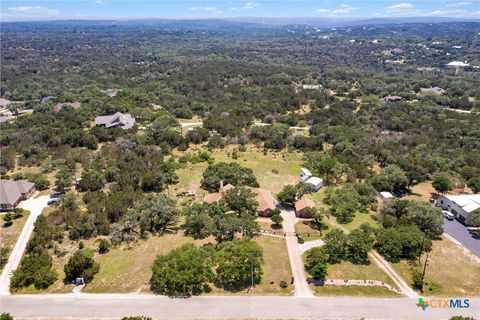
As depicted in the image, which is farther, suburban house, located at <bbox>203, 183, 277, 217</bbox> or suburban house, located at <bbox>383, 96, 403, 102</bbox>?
suburban house, located at <bbox>383, 96, 403, 102</bbox>

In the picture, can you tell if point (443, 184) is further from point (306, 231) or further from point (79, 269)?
point (79, 269)

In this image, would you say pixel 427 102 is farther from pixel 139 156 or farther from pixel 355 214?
pixel 139 156

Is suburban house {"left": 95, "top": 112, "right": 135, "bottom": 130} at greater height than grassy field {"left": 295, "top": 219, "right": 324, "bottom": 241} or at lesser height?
greater

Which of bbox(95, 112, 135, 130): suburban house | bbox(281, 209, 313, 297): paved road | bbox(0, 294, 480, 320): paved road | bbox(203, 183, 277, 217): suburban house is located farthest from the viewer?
bbox(95, 112, 135, 130): suburban house

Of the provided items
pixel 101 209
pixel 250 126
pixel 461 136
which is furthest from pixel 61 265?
pixel 461 136

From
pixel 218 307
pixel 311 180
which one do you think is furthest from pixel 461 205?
pixel 218 307

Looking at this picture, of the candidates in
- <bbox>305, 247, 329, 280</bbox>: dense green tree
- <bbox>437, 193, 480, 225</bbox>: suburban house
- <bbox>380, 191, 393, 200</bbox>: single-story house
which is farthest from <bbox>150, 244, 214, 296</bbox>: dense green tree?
<bbox>437, 193, 480, 225</bbox>: suburban house

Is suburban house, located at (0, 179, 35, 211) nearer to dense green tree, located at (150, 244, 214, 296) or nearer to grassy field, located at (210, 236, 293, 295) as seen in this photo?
dense green tree, located at (150, 244, 214, 296)
